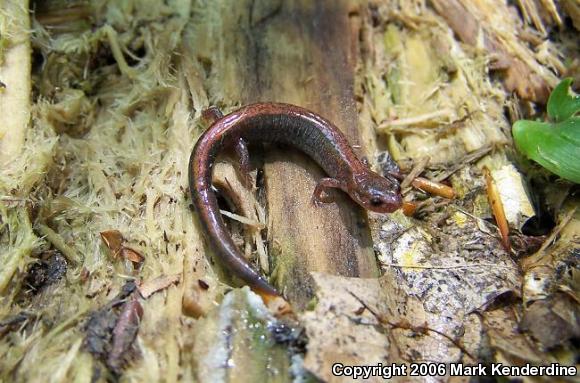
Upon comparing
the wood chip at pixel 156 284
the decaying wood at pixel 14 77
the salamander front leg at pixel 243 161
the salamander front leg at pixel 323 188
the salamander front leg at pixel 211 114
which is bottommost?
the wood chip at pixel 156 284

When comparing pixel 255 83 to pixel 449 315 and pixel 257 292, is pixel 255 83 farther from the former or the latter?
pixel 449 315

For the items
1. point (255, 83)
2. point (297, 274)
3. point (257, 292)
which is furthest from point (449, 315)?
point (255, 83)

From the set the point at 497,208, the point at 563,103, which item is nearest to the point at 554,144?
the point at 563,103

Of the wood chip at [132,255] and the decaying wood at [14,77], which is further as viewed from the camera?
the decaying wood at [14,77]

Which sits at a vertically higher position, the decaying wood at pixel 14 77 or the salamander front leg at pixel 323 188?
the decaying wood at pixel 14 77

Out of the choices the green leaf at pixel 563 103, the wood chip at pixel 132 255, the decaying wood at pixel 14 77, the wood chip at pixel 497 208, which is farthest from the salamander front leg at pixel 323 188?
the decaying wood at pixel 14 77

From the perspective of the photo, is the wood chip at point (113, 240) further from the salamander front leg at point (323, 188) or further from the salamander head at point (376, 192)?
the salamander head at point (376, 192)
